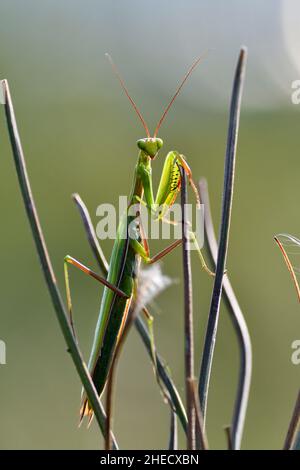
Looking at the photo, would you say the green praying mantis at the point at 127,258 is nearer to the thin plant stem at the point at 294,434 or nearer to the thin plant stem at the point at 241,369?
the thin plant stem at the point at 241,369

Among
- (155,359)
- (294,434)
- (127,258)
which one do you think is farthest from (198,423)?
(127,258)

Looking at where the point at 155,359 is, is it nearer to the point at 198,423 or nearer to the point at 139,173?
the point at 198,423

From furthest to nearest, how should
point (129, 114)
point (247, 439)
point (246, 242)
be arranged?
1. point (129, 114)
2. point (246, 242)
3. point (247, 439)

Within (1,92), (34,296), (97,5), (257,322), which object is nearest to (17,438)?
(34,296)

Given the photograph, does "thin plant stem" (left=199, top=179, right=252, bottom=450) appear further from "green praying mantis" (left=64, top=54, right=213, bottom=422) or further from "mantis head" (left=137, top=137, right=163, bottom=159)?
"mantis head" (left=137, top=137, right=163, bottom=159)

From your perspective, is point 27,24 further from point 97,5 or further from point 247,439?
point 247,439

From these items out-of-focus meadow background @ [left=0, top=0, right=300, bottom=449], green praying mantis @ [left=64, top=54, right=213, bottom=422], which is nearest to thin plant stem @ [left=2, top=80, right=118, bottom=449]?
green praying mantis @ [left=64, top=54, right=213, bottom=422]
